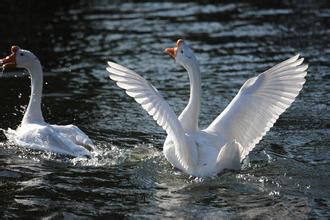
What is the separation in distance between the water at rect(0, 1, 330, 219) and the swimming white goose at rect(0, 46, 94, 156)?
165mm

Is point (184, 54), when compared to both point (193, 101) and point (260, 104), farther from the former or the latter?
point (260, 104)

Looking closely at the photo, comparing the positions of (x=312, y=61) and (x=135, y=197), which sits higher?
(x=312, y=61)

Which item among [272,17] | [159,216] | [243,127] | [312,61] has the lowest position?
[159,216]

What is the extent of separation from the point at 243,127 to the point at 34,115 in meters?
3.46

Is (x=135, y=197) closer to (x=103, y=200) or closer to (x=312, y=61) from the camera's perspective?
(x=103, y=200)

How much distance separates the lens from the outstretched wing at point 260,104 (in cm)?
1012

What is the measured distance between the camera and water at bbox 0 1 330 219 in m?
9.00

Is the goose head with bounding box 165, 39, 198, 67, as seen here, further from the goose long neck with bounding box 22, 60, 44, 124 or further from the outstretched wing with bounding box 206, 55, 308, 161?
the goose long neck with bounding box 22, 60, 44, 124

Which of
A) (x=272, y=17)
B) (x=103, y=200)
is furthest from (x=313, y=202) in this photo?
(x=272, y=17)

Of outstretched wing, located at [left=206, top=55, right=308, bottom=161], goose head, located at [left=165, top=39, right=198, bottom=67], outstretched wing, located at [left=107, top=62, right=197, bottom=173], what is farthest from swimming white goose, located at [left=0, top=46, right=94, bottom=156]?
outstretched wing, located at [left=206, top=55, right=308, bottom=161]

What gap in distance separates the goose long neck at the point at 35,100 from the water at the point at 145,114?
760 mm

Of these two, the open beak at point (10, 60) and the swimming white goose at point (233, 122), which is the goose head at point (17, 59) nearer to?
the open beak at point (10, 60)

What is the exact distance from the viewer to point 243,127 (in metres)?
10.4

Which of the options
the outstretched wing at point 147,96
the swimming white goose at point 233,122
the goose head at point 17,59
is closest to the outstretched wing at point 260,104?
the swimming white goose at point 233,122
